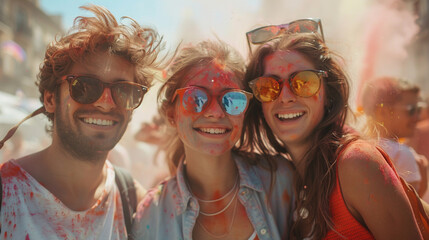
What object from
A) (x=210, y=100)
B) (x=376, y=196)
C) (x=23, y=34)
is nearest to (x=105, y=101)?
(x=210, y=100)

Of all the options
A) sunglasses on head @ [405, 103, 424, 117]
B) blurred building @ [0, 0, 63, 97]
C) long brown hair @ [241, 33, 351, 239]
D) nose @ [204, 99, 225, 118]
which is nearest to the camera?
long brown hair @ [241, 33, 351, 239]

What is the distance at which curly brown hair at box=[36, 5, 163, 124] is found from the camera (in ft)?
5.98

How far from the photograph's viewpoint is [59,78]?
6.05ft

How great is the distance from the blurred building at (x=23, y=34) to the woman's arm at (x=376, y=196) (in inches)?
631

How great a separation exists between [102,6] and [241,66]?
43.5 inches

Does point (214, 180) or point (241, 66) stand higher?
point (241, 66)

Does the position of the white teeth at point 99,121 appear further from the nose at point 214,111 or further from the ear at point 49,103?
the nose at point 214,111

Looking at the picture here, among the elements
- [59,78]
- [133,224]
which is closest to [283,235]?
[133,224]

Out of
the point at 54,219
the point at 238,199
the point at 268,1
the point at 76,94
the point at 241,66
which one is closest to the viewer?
the point at 54,219

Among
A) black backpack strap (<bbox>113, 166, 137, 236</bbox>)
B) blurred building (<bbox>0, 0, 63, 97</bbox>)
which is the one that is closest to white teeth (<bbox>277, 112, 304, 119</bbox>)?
black backpack strap (<bbox>113, 166, 137, 236</bbox>)

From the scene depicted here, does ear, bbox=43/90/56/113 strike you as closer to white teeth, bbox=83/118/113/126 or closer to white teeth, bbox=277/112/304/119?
white teeth, bbox=83/118/113/126

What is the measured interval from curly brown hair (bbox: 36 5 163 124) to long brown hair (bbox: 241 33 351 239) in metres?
0.90

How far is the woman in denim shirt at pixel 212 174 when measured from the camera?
1.87 meters

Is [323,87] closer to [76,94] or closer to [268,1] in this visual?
[76,94]
